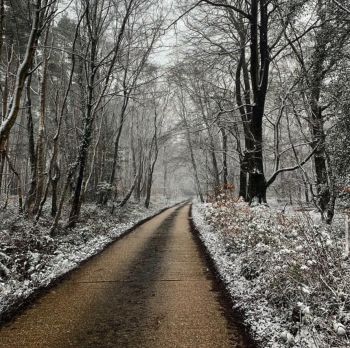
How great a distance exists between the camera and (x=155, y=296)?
6441 mm

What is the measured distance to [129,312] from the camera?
5625 millimetres

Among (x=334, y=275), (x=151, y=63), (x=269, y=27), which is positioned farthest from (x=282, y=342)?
(x=151, y=63)

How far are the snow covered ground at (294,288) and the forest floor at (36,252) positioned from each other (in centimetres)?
364

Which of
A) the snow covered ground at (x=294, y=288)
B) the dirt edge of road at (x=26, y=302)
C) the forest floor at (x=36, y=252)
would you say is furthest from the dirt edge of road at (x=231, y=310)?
the forest floor at (x=36, y=252)

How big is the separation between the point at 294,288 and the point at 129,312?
8.44ft

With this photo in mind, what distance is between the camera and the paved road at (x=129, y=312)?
4621 mm

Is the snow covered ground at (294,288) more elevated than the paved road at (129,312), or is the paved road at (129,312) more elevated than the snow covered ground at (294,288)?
the snow covered ground at (294,288)

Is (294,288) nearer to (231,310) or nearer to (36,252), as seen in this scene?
(231,310)

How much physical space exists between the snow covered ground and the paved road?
438 millimetres

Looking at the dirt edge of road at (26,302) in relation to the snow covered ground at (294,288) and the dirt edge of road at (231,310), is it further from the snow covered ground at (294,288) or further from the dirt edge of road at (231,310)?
the snow covered ground at (294,288)

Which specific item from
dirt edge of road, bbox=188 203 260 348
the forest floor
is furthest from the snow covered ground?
the forest floor

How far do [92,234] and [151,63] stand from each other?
13.7 metres

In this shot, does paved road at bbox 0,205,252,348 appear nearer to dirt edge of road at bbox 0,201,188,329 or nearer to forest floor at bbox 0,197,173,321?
dirt edge of road at bbox 0,201,188,329

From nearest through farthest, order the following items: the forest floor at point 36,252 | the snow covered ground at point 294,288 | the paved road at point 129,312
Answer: the snow covered ground at point 294,288 → the paved road at point 129,312 → the forest floor at point 36,252
